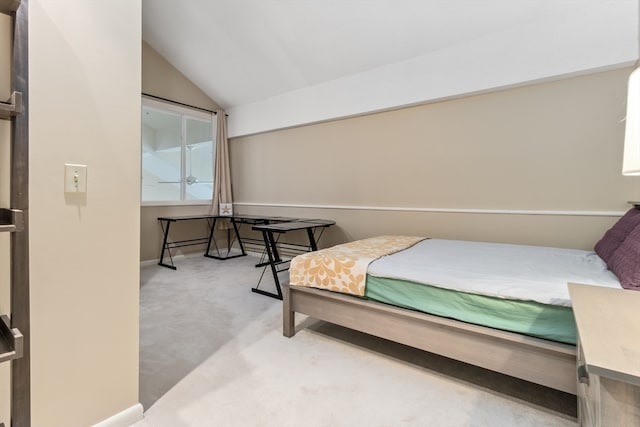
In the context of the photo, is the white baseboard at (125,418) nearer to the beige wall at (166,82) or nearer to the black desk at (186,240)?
the black desk at (186,240)

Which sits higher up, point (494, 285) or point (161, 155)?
point (161, 155)

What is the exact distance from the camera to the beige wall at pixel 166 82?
421 centimetres

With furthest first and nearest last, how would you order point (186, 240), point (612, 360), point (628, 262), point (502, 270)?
point (186, 240) < point (502, 270) < point (628, 262) < point (612, 360)

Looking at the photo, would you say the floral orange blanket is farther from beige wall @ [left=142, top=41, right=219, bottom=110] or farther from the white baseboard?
beige wall @ [left=142, top=41, right=219, bottom=110]

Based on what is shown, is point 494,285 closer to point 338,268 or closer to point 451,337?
point 451,337

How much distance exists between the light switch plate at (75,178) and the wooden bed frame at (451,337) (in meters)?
1.35

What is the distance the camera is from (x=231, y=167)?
5352 mm

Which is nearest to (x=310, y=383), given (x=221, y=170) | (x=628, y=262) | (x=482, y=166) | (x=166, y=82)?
(x=628, y=262)

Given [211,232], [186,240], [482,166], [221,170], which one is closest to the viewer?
[482,166]

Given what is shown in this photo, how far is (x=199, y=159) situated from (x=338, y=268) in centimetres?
396

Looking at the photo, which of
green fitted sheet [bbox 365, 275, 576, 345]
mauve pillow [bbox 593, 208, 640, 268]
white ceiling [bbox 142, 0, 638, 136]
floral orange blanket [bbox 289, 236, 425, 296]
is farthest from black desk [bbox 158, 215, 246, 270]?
mauve pillow [bbox 593, 208, 640, 268]

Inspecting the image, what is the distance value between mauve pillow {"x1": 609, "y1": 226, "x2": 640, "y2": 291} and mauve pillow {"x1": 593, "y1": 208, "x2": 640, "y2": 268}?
152 mm

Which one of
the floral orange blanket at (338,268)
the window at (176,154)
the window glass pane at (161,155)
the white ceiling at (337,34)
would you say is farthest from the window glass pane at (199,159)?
the floral orange blanket at (338,268)

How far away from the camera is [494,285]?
4.89 ft
